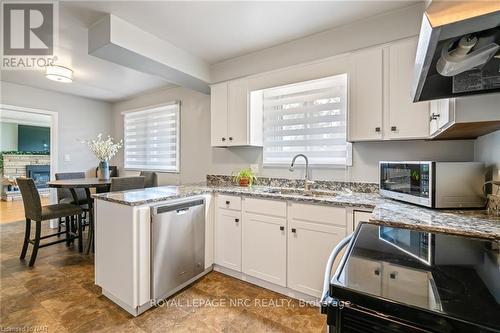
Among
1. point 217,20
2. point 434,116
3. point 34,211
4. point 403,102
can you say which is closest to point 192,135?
point 217,20

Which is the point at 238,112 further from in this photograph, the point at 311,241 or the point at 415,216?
the point at 415,216

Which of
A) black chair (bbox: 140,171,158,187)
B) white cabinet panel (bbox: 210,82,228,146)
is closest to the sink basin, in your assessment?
white cabinet panel (bbox: 210,82,228,146)

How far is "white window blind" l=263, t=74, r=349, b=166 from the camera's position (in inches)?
94.0

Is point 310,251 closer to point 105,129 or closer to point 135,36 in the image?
point 135,36

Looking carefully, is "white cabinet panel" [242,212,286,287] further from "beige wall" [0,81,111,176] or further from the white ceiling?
"beige wall" [0,81,111,176]

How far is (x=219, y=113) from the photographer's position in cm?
290

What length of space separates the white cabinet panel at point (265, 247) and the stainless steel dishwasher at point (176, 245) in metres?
0.45

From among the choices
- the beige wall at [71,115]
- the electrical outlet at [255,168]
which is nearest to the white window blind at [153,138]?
the beige wall at [71,115]

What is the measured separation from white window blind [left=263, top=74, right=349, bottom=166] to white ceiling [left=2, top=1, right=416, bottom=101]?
0.51 metres

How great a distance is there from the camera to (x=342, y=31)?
2.16m

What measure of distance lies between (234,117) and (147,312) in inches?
81.7

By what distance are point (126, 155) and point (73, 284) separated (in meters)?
2.96

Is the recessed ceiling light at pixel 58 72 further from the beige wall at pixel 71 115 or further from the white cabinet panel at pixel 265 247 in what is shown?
the white cabinet panel at pixel 265 247

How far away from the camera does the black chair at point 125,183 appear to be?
2.71 meters
